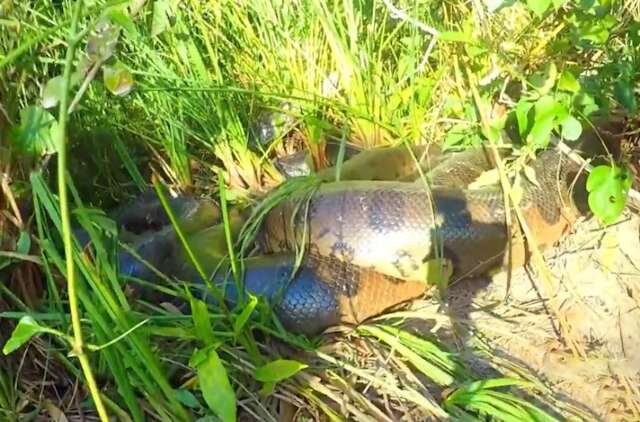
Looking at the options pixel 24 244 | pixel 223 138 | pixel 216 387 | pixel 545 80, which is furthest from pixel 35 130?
pixel 223 138

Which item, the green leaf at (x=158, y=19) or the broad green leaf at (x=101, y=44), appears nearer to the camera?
the broad green leaf at (x=101, y=44)

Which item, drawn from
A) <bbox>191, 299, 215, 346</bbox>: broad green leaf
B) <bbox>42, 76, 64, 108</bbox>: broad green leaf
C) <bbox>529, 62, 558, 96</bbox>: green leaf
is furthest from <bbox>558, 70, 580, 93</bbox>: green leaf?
<bbox>42, 76, 64, 108</bbox>: broad green leaf

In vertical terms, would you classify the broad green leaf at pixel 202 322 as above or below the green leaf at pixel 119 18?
below

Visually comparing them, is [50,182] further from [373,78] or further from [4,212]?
[373,78]

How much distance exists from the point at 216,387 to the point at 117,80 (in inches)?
23.7

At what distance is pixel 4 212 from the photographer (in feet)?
6.06

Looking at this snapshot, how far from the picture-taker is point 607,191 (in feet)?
6.37

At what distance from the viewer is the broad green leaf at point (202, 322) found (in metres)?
1.84

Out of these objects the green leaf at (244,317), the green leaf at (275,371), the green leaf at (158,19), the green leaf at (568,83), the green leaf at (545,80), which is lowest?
the green leaf at (275,371)

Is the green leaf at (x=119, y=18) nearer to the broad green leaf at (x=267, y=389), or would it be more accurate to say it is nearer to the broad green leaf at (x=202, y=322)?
the broad green leaf at (x=202, y=322)

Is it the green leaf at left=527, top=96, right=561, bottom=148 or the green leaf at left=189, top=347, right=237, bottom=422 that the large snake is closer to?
the green leaf at left=527, top=96, right=561, bottom=148

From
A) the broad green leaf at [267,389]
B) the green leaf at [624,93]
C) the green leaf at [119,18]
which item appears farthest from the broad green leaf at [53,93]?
the green leaf at [624,93]

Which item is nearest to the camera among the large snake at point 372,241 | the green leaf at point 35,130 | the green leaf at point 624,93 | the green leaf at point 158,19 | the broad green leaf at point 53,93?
the broad green leaf at point 53,93

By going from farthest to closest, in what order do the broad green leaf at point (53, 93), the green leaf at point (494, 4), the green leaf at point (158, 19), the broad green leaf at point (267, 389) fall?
1. the green leaf at point (494, 4)
2. the broad green leaf at point (267, 389)
3. the green leaf at point (158, 19)
4. the broad green leaf at point (53, 93)
